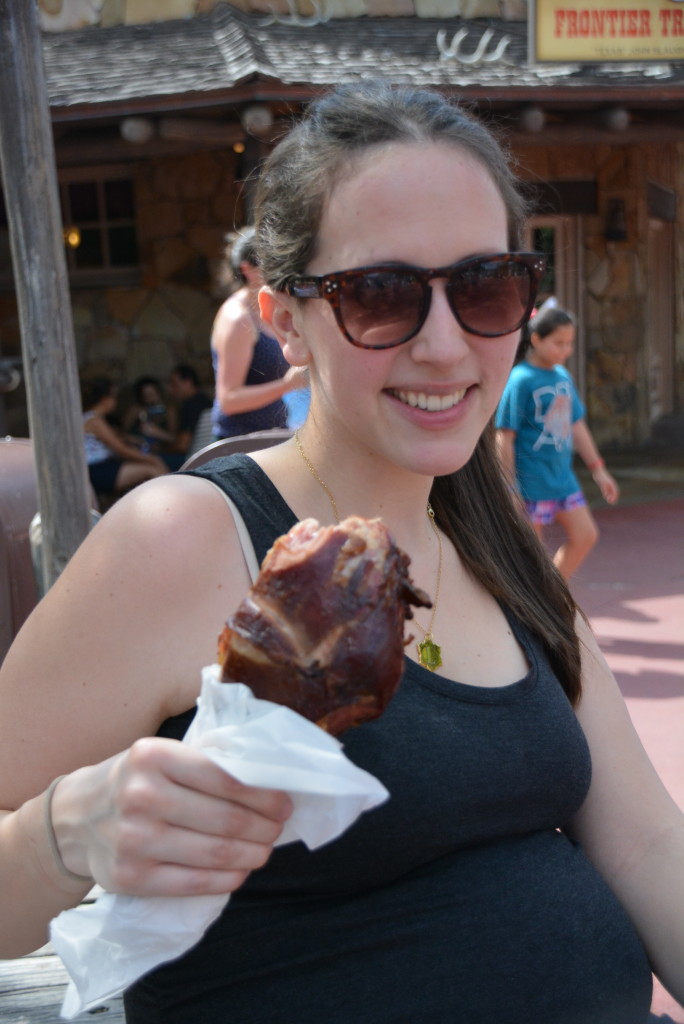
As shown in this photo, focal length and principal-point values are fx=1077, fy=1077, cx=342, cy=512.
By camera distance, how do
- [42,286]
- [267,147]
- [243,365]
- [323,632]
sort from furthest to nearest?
[267,147] → [243,365] → [42,286] → [323,632]

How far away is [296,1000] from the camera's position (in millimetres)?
1488

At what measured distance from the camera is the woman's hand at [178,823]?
3.45 feet

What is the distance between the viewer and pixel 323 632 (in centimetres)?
114

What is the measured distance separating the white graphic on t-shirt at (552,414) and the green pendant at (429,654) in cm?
461

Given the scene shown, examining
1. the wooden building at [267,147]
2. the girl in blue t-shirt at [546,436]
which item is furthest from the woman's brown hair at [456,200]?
the wooden building at [267,147]

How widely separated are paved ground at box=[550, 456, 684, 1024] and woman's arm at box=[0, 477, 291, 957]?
2.13 meters

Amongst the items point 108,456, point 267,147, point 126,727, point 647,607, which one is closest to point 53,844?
point 126,727

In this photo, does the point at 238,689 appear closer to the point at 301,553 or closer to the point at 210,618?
the point at 301,553

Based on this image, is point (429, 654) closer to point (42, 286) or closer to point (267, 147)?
point (42, 286)

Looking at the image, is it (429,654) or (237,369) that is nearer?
(429,654)

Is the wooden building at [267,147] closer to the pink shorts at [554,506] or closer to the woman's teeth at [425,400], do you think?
the pink shorts at [554,506]

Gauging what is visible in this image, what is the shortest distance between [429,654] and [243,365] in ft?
11.2

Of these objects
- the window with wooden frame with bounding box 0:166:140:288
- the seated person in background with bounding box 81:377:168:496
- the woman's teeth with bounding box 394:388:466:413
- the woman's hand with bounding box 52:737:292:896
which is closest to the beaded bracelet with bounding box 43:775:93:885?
the woman's hand with bounding box 52:737:292:896

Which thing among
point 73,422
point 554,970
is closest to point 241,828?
point 554,970
